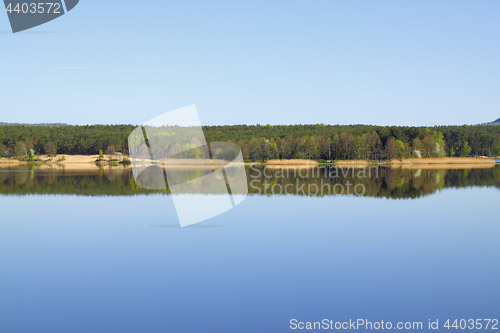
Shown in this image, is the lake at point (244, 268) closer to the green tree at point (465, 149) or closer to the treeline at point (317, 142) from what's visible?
the treeline at point (317, 142)

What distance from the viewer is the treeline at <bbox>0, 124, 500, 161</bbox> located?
233ft

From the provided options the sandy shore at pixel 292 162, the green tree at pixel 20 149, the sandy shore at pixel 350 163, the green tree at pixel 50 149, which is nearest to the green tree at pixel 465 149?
the sandy shore at pixel 350 163

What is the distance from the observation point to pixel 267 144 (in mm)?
72938

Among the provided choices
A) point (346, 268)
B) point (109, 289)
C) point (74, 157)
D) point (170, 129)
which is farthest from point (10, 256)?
point (74, 157)

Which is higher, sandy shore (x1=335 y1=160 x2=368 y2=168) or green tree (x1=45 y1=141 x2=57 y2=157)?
green tree (x1=45 y1=141 x2=57 y2=157)

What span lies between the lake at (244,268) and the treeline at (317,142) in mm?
53627

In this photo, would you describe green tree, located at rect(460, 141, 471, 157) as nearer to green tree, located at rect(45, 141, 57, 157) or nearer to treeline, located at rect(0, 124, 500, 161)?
treeline, located at rect(0, 124, 500, 161)

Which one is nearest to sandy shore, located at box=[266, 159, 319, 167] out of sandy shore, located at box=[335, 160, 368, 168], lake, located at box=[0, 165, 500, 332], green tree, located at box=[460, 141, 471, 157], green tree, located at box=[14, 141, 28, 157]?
sandy shore, located at box=[335, 160, 368, 168]

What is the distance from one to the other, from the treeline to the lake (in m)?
53.6

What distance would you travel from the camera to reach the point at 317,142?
244ft

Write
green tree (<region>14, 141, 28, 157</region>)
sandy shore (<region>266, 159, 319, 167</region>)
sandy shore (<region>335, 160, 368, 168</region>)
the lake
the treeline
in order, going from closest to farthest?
the lake → sandy shore (<region>335, 160, 368, 168</region>) → sandy shore (<region>266, 159, 319, 167</region>) → the treeline → green tree (<region>14, 141, 28, 157</region>)

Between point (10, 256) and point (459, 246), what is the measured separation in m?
12.7

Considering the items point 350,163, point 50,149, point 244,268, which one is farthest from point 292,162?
point 244,268

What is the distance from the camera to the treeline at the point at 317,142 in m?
71.1
